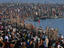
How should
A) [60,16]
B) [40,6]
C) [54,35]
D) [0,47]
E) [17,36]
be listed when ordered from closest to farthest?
[0,47] → [17,36] → [54,35] → [60,16] → [40,6]

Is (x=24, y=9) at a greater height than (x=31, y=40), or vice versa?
(x=31, y=40)

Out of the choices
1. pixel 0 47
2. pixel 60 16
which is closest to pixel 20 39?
pixel 0 47

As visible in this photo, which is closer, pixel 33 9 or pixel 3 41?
pixel 3 41

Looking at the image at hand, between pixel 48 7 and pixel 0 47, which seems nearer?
pixel 0 47

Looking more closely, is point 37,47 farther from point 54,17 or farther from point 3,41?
point 54,17

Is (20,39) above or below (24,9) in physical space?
above

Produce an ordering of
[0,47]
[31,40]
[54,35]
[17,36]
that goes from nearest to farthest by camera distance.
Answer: [0,47] < [31,40] < [17,36] < [54,35]

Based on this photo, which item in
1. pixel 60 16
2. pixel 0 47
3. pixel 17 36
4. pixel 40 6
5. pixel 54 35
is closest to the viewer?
pixel 0 47

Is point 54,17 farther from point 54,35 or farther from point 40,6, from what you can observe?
point 54,35

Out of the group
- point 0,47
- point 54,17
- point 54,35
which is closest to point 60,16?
point 54,17
